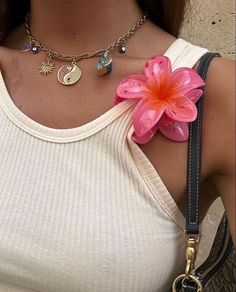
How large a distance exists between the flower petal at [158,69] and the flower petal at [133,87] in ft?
0.04

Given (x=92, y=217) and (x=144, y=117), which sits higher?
(x=144, y=117)

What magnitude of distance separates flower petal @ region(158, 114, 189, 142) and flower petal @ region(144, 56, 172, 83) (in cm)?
6

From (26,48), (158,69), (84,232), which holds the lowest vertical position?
(84,232)

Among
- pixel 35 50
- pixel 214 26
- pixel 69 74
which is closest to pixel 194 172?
pixel 69 74

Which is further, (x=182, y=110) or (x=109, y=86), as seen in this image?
(x=109, y=86)

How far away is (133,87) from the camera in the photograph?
920 millimetres

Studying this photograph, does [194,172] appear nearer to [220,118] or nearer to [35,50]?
[220,118]

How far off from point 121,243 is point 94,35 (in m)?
0.37

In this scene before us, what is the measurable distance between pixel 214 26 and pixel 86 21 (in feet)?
1.93

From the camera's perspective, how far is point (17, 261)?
0.92m

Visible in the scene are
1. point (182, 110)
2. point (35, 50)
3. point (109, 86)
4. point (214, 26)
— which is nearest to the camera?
point (182, 110)

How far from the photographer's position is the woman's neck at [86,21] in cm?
104

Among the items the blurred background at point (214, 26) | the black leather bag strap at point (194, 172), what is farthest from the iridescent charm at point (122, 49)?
the blurred background at point (214, 26)

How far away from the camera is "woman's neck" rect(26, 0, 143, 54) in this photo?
3.41 ft
